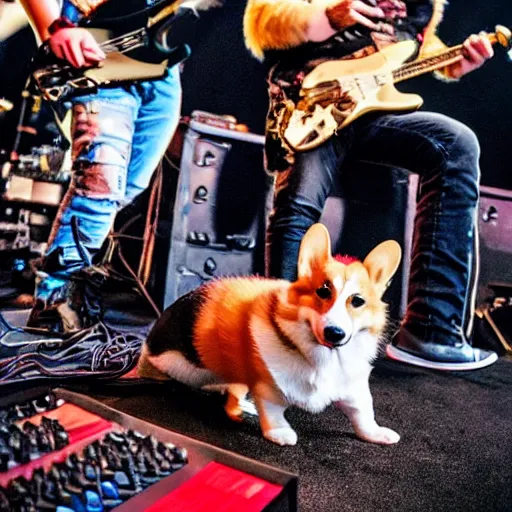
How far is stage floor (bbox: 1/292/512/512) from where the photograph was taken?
98 cm

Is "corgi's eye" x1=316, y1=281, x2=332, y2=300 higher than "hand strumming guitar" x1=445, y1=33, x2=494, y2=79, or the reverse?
"hand strumming guitar" x1=445, y1=33, x2=494, y2=79

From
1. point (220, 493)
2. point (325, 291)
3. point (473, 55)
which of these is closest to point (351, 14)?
point (473, 55)

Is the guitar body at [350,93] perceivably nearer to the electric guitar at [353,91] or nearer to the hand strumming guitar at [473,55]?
the electric guitar at [353,91]

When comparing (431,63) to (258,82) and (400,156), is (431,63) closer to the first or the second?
(400,156)

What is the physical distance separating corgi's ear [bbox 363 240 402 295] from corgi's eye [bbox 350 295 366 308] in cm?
8

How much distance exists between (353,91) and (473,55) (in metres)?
0.37

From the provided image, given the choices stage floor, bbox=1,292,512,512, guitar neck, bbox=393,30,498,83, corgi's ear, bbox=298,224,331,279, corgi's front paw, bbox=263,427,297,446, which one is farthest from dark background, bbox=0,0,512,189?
corgi's front paw, bbox=263,427,297,446

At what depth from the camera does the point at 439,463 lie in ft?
3.63

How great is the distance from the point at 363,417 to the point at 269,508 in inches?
18.6

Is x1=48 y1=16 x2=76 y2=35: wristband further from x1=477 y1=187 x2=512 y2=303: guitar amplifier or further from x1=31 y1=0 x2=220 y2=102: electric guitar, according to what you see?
x1=477 y1=187 x2=512 y2=303: guitar amplifier

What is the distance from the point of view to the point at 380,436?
3.85 feet

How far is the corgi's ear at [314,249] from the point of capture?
1.19 meters

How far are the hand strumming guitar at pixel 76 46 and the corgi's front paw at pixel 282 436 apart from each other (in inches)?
42.9

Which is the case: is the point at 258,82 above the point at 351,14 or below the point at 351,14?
below
